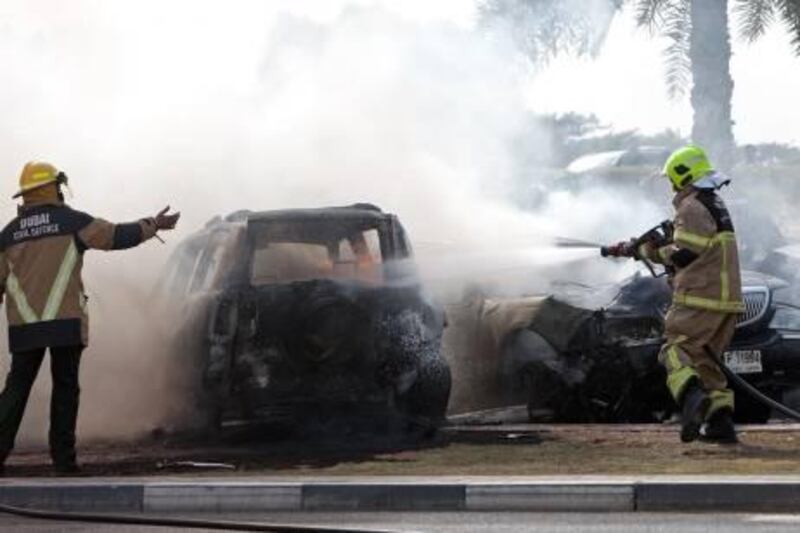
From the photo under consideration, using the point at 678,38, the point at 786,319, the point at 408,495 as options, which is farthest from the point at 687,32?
the point at 408,495

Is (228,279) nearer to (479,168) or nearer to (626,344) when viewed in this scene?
(626,344)

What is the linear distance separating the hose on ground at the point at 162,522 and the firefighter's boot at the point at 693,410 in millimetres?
3238

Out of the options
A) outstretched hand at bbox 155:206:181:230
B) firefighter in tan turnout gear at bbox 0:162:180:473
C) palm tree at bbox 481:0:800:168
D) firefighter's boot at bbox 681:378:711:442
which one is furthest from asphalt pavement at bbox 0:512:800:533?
palm tree at bbox 481:0:800:168

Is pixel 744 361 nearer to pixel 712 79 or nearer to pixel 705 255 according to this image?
pixel 705 255

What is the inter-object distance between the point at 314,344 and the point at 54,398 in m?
1.64

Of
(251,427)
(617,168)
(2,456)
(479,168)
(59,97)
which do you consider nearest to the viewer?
(2,456)

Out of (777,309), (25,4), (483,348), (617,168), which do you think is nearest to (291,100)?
(25,4)

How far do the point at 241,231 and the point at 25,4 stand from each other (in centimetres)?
623

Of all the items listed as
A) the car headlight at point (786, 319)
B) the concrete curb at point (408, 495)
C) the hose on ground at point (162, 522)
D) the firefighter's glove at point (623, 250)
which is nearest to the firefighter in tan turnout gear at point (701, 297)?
the firefighter's glove at point (623, 250)

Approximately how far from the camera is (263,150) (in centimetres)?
1781

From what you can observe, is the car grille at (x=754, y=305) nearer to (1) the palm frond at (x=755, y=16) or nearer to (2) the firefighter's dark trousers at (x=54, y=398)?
(2) the firefighter's dark trousers at (x=54, y=398)

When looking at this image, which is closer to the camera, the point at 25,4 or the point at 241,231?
the point at 241,231

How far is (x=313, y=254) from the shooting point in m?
12.9

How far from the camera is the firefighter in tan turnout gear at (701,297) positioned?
11180 mm
